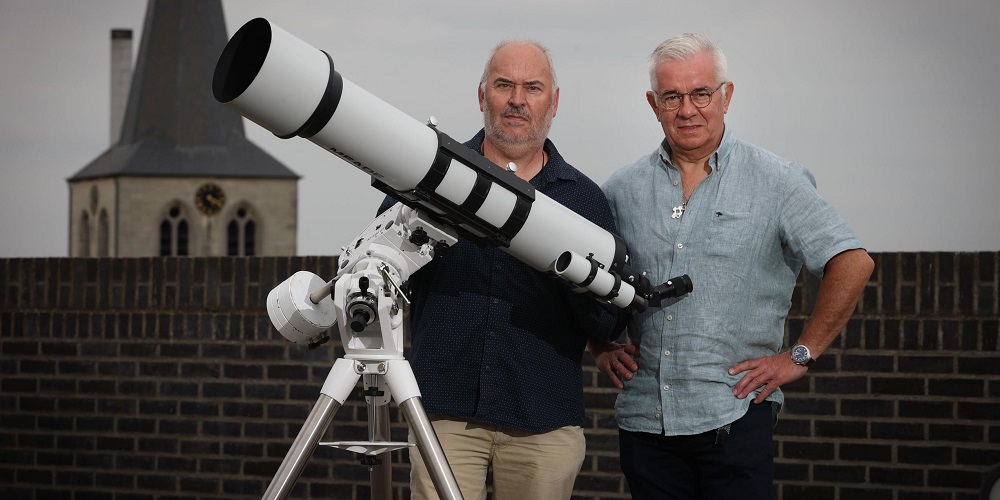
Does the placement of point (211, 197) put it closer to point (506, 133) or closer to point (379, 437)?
point (506, 133)

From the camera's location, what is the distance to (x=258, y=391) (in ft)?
17.8

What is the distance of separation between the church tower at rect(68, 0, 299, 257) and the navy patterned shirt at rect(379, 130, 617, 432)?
68615 mm

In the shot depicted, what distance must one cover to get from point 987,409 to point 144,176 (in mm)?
69937

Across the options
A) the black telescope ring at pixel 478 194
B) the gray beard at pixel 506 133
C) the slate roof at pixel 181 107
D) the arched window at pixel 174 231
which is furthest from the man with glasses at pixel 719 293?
the arched window at pixel 174 231

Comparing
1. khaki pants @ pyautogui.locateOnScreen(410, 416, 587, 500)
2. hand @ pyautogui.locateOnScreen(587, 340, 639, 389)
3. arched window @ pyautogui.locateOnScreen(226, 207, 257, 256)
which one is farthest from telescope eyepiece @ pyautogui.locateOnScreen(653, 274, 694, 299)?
arched window @ pyautogui.locateOnScreen(226, 207, 257, 256)

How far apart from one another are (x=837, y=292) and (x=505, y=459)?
3.29 ft

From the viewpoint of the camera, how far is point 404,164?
287 centimetres

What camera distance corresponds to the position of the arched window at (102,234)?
73.2 meters

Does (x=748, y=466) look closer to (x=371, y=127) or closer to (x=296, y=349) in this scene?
(x=371, y=127)

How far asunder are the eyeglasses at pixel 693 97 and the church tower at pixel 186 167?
6891 cm

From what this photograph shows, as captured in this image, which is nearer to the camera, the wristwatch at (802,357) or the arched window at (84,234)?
the wristwatch at (802,357)

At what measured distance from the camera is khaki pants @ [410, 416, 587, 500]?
322 cm

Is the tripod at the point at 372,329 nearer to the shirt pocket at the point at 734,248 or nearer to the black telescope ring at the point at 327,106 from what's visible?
the black telescope ring at the point at 327,106

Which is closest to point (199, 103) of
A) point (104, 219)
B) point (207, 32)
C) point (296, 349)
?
point (207, 32)
